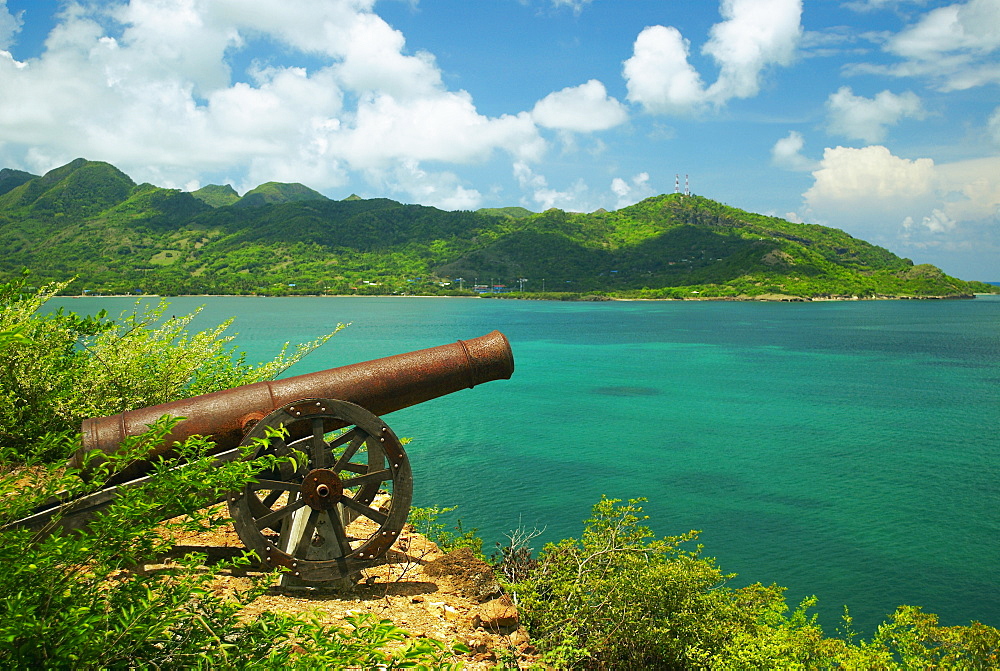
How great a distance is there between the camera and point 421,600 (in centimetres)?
515

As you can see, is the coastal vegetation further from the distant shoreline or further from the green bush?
the distant shoreline

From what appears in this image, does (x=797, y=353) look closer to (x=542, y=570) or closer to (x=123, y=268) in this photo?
(x=542, y=570)

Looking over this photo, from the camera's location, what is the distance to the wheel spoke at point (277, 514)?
4.89 meters

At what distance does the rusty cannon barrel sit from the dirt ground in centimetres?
94

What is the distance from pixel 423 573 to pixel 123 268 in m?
162

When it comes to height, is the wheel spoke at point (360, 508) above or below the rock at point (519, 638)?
above

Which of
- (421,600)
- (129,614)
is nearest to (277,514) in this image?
(421,600)

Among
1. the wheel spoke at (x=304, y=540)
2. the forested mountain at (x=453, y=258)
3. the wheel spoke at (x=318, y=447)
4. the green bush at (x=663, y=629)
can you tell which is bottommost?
the green bush at (x=663, y=629)

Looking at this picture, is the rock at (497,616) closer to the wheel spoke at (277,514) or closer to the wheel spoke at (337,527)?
the wheel spoke at (337,527)

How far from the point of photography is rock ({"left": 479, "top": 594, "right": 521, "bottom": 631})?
16.1 ft

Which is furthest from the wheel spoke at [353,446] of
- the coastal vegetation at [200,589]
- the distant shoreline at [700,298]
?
the distant shoreline at [700,298]

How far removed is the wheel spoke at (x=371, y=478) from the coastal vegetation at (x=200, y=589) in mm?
982

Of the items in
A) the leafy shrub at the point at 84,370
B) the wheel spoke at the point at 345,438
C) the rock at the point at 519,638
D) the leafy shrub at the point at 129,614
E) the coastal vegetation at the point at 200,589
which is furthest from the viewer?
the leafy shrub at the point at 84,370

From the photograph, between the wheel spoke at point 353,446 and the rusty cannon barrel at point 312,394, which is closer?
the rusty cannon barrel at point 312,394
